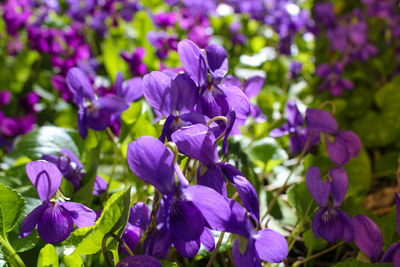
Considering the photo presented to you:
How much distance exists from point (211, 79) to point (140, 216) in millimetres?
286

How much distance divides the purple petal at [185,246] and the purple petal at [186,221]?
0.16ft

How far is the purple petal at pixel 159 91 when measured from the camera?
0.76 metres

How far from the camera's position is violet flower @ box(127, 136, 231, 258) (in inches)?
24.5

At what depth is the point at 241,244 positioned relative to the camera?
2.23ft

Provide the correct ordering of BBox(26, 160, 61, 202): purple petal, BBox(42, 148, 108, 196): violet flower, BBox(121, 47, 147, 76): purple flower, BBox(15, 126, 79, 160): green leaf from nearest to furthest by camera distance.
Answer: BBox(26, 160, 61, 202): purple petal, BBox(42, 148, 108, 196): violet flower, BBox(15, 126, 79, 160): green leaf, BBox(121, 47, 147, 76): purple flower

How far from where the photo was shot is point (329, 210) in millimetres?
898

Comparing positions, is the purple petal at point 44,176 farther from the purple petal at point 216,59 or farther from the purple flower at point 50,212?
the purple petal at point 216,59

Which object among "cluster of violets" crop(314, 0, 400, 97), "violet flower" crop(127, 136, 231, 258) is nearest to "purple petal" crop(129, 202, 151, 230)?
"violet flower" crop(127, 136, 231, 258)

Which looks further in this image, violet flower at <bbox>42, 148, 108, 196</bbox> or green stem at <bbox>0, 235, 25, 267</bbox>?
violet flower at <bbox>42, 148, 108, 196</bbox>

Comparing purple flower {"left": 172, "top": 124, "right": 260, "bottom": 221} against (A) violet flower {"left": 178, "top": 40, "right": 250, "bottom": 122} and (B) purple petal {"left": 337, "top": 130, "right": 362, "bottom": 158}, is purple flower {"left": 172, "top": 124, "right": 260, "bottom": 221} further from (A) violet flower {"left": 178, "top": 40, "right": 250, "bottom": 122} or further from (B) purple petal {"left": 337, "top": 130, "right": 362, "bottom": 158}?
(B) purple petal {"left": 337, "top": 130, "right": 362, "bottom": 158}

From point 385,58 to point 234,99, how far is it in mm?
2563

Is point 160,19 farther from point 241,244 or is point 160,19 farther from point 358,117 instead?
point 241,244

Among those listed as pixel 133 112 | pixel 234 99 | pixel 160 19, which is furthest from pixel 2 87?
pixel 234 99

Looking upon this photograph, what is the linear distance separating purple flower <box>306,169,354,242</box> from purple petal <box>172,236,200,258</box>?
303 mm
